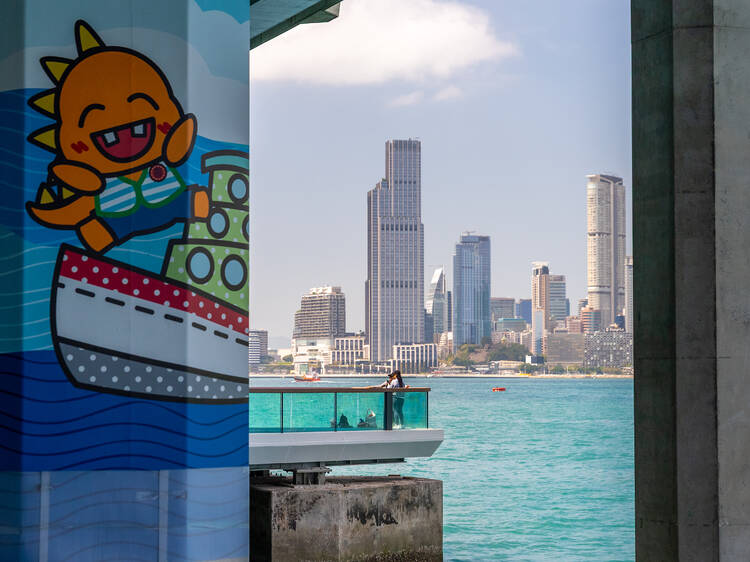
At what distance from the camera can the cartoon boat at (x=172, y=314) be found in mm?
10766

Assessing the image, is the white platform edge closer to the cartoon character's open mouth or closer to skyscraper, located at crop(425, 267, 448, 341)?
the cartoon character's open mouth

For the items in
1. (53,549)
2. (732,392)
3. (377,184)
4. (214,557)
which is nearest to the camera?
(732,392)

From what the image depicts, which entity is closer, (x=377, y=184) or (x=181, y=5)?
(x=181, y=5)

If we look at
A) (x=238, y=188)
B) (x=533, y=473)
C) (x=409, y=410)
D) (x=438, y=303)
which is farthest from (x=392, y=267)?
(x=238, y=188)

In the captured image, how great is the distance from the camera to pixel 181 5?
36.6 feet

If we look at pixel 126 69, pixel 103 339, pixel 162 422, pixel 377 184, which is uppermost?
pixel 377 184

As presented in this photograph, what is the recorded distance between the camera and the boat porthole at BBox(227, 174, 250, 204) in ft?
38.4

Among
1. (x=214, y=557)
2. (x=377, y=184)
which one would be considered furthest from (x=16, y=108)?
(x=377, y=184)

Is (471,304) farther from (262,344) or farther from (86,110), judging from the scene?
(86,110)

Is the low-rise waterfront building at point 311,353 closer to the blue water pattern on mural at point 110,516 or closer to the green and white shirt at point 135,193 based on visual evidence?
the blue water pattern on mural at point 110,516

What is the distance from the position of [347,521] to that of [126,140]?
7175mm

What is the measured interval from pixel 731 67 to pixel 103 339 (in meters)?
7.14

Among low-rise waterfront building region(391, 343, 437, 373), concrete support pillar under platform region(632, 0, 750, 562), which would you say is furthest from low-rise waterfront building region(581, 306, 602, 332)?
concrete support pillar under platform region(632, 0, 750, 562)

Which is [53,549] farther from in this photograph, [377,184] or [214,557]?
[377,184]
